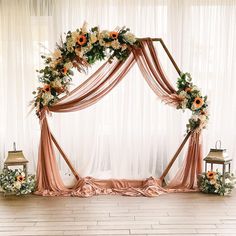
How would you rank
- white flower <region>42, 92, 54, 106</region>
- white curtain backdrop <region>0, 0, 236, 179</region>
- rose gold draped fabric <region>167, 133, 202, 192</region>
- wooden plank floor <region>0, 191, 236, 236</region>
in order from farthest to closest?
1. white curtain backdrop <region>0, 0, 236, 179</region>
2. rose gold draped fabric <region>167, 133, 202, 192</region>
3. white flower <region>42, 92, 54, 106</region>
4. wooden plank floor <region>0, 191, 236, 236</region>

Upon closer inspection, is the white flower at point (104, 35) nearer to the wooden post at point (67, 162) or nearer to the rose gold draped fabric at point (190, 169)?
the wooden post at point (67, 162)

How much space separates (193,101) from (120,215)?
5.15 feet

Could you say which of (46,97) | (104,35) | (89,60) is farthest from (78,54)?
(46,97)

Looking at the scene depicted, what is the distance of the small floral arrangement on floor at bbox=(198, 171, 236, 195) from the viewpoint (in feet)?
13.8

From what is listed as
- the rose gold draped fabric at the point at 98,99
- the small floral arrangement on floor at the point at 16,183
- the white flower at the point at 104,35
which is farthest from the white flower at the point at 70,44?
the small floral arrangement on floor at the point at 16,183

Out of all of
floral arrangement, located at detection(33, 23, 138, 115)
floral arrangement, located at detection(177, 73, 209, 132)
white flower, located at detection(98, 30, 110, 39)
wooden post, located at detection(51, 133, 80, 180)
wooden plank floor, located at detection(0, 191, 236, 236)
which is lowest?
wooden plank floor, located at detection(0, 191, 236, 236)

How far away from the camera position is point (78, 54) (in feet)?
13.4

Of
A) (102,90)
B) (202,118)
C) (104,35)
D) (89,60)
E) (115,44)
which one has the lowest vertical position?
(202,118)

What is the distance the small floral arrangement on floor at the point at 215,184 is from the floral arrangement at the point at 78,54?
5.66 ft

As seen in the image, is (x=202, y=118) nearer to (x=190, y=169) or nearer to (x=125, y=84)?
(x=190, y=169)

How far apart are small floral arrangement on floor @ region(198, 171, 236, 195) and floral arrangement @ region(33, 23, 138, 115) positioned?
1726 millimetres

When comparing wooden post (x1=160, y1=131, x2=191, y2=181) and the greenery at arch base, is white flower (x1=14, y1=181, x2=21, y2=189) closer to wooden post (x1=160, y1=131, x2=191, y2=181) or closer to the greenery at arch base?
the greenery at arch base

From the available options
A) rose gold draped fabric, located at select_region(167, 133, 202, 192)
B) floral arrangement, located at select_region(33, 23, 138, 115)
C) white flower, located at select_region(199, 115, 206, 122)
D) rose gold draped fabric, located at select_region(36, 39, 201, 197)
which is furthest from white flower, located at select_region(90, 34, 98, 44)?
rose gold draped fabric, located at select_region(167, 133, 202, 192)

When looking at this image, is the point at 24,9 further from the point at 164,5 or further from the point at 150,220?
the point at 150,220
